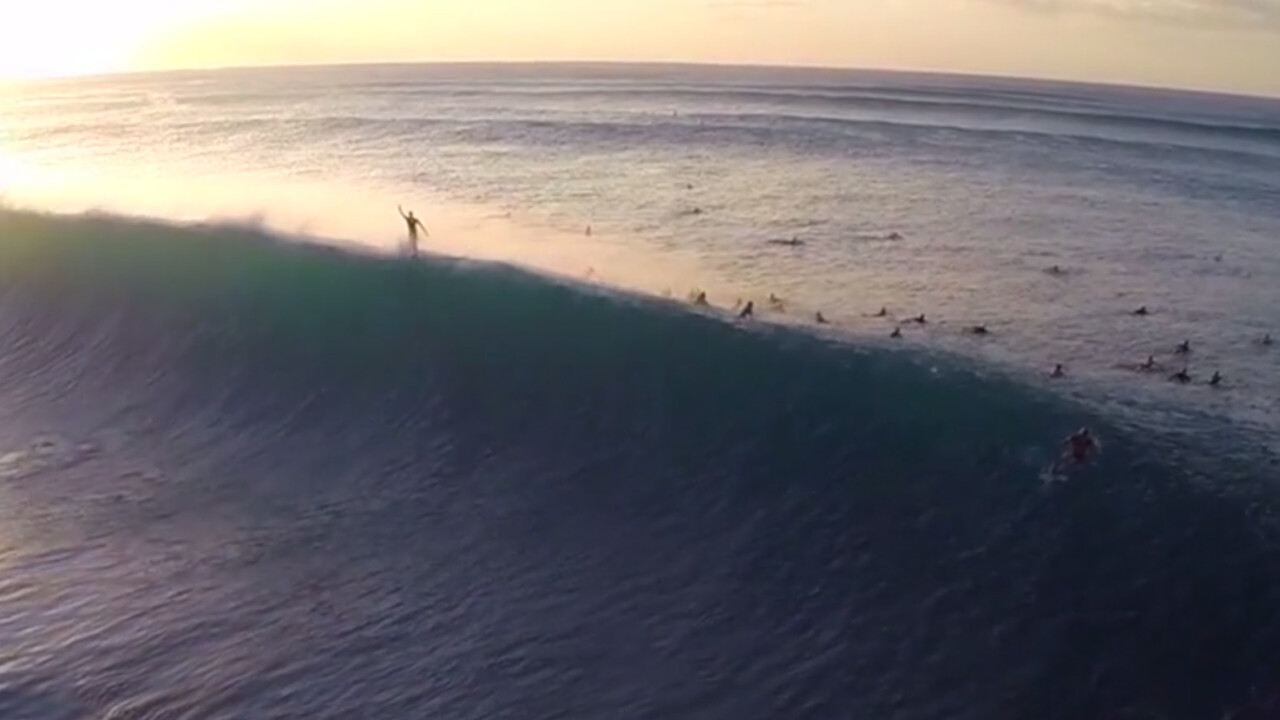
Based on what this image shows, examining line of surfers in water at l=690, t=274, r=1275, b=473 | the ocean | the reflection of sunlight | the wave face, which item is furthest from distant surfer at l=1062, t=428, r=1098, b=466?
the reflection of sunlight

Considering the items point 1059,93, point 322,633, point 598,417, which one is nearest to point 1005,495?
point 598,417

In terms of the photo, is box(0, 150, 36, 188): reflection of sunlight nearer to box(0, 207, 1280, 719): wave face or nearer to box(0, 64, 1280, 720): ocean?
box(0, 64, 1280, 720): ocean

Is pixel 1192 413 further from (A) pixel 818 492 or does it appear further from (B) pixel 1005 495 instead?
(A) pixel 818 492

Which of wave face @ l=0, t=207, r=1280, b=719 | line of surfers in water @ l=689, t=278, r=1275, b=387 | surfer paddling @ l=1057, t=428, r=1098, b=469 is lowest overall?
wave face @ l=0, t=207, r=1280, b=719

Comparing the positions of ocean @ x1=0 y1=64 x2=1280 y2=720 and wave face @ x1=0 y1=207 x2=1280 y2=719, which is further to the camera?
ocean @ x1=0 y1=64 x2=1280 y2=720

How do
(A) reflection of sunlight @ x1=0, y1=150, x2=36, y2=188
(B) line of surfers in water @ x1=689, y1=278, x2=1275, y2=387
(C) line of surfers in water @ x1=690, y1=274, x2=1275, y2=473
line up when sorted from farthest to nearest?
(A) reflection of sunlight @ x1=0, y1=150, x2=36, y2=188, (B) line of surfers in water @ x1=689, y1=278, x2=1275, y2=387, (C) line of surfers in water @ x1=690, y1=274, x2=1275, y2=473

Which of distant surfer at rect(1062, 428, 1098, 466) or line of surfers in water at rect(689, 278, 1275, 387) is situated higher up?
line of surfers in water at rect(689, 278, 1275, 387)

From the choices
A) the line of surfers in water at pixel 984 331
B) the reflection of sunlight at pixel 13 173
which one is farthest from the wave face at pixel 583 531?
the reflection of sunlight at pixel 13 173

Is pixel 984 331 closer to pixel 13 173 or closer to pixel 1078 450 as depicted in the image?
pixel 1078 450
